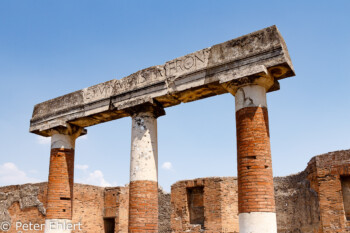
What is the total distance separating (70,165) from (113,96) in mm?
2353

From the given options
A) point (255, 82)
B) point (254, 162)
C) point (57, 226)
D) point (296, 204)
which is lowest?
point (57, 226)

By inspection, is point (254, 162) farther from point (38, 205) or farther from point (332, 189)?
point (38, 205)

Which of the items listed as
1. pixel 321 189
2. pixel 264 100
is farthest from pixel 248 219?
pixel 321 189

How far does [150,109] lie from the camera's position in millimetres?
8516

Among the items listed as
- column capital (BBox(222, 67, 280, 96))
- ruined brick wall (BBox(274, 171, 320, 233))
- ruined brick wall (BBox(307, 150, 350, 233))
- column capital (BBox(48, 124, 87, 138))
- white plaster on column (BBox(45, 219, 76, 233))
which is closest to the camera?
column capital (BBox(222, 67, 280, 96))

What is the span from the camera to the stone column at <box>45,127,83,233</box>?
9344 millimetres

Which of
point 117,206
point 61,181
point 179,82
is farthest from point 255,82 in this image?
point 117,206

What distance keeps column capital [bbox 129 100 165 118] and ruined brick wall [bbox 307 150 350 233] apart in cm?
794

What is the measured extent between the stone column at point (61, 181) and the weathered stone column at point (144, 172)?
225 centimetres

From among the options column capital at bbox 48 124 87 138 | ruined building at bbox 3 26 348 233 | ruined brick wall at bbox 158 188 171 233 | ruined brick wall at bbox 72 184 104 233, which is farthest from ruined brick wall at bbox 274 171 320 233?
column capital at bbox 48 124 87 138

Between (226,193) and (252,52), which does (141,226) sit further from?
(226,193)

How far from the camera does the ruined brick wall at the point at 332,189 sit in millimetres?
13453

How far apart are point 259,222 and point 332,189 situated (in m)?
8.42

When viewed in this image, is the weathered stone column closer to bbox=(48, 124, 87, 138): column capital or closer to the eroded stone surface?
bbox=(48, 124, 87, 138): column capital
